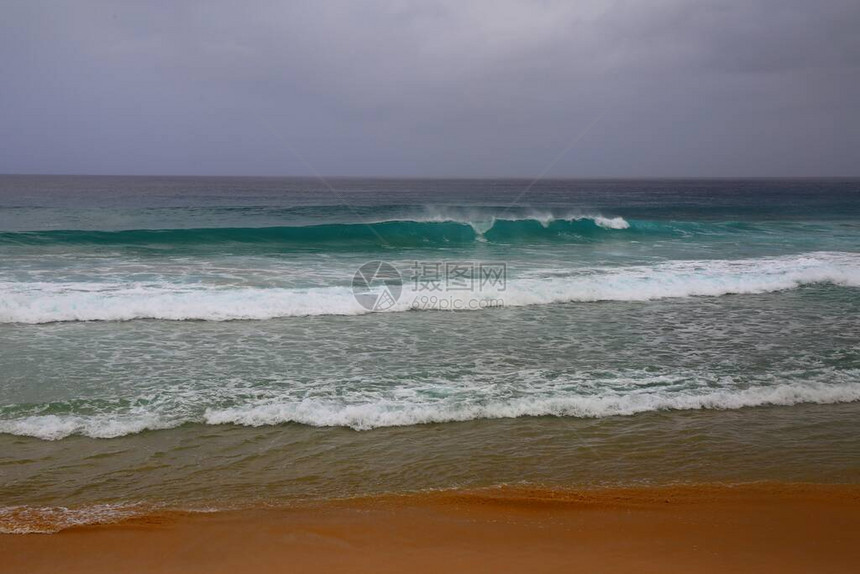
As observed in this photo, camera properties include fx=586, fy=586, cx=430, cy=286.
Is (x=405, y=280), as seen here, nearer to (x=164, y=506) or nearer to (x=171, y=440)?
(x=171, y=440)

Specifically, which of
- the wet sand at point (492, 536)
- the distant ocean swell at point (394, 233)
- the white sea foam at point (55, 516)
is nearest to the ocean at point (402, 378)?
the white sea foam at point (55, 516)

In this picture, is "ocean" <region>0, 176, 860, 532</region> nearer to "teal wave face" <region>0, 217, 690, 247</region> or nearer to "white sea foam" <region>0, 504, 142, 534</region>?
"white sea foam" <region>0, 504, 142, 534</region>

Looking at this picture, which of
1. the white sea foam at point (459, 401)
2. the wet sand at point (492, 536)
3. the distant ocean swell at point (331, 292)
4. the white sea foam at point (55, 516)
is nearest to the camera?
the wet sand at point (492, 536)

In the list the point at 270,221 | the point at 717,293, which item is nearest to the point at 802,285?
the point at 717,293

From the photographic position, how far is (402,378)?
7.25 m

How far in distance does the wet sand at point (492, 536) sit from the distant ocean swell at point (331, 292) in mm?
7077

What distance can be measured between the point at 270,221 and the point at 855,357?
27.6 m

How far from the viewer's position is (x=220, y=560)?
3.63m

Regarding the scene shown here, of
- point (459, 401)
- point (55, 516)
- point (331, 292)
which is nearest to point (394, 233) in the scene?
point (331, 292)

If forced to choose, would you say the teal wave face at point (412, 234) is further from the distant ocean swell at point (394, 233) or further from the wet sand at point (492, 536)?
the wet sand at point (492, 536)

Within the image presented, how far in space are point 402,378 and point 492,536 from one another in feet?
11.4

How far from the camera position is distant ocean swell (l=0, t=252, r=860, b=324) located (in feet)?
34.8

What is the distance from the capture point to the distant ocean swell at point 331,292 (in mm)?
10609

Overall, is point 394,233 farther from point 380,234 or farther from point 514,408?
point 514,408
